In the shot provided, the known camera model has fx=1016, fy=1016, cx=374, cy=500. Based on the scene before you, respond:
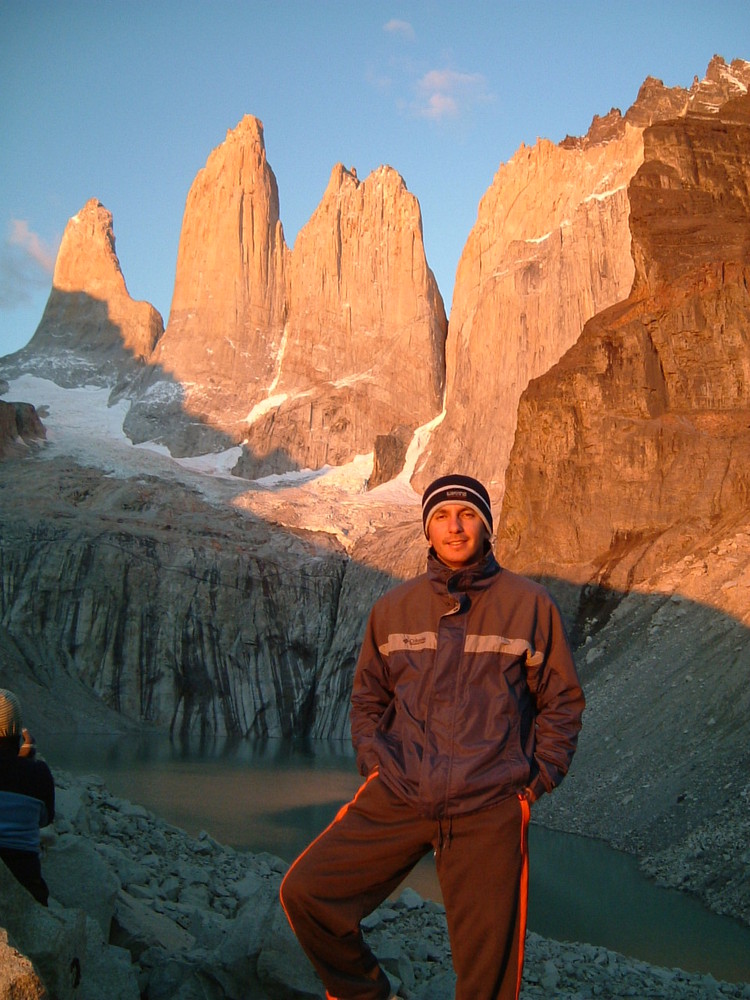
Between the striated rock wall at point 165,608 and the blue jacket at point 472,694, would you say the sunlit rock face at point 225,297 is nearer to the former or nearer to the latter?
the striated rock wall at point 165,608

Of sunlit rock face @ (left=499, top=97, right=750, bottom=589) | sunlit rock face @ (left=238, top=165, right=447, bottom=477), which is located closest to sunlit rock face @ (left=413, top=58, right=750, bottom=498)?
sunlit rock face @ (left=238, top=165, right=447, bottom=477)

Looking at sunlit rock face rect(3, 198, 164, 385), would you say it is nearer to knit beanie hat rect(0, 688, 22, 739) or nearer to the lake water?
the lake water

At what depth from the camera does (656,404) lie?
38.1 metres

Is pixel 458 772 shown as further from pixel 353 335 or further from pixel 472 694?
pixel 353 335

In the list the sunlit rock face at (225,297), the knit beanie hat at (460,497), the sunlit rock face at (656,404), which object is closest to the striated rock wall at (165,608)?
the sunlit rock face at (656,404)

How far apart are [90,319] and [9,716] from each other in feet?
284

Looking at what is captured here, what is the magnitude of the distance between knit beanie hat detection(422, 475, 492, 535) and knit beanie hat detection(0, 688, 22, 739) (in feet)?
7.13

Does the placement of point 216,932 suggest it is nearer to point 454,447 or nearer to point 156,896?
point 156,896

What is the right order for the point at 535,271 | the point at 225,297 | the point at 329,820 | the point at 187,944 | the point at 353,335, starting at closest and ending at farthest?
the point at 187,944
the point at 329,820
the point at 535,271
the point at 353,335
the point at 225,297

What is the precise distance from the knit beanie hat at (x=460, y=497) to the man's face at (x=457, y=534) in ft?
0.08

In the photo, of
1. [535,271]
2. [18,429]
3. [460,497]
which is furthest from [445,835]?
[535,271]

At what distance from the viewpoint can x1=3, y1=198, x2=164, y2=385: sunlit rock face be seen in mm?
82688

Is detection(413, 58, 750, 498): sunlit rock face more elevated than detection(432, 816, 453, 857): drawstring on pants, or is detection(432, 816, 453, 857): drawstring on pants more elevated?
detection(413, 58, 750, 498): sunlit rock face

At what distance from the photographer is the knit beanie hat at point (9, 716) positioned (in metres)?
4.78
